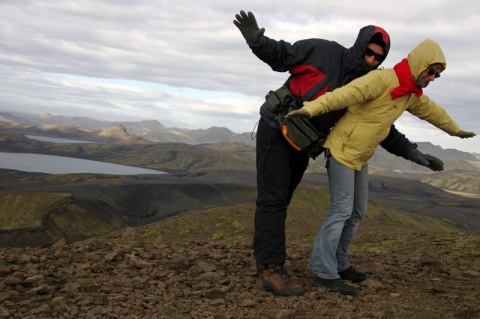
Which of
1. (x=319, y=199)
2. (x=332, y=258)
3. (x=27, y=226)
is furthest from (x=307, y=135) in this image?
(x=319, y=199)

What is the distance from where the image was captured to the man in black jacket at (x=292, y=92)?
515cm

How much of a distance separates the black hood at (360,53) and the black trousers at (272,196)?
1196mm

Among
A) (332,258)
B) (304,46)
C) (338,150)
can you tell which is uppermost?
(304,46)

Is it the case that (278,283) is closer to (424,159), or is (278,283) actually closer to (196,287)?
(196,287)

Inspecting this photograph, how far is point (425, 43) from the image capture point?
5.05 meters

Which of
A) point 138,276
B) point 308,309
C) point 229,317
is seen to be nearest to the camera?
point 229,317

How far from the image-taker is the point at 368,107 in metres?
5.29

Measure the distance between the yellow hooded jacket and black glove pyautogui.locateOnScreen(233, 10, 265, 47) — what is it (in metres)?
0.97

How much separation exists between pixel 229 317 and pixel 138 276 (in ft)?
6.20

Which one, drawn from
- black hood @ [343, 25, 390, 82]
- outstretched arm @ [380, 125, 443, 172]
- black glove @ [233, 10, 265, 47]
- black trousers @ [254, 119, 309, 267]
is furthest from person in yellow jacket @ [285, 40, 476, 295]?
black glove @ [233, 10, 265, 47]

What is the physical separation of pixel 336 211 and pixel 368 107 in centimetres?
137

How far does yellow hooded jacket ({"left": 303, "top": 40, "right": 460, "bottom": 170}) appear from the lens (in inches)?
194

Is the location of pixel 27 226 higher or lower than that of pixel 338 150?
lower

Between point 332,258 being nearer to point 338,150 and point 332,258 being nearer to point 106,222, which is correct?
point 338,150
